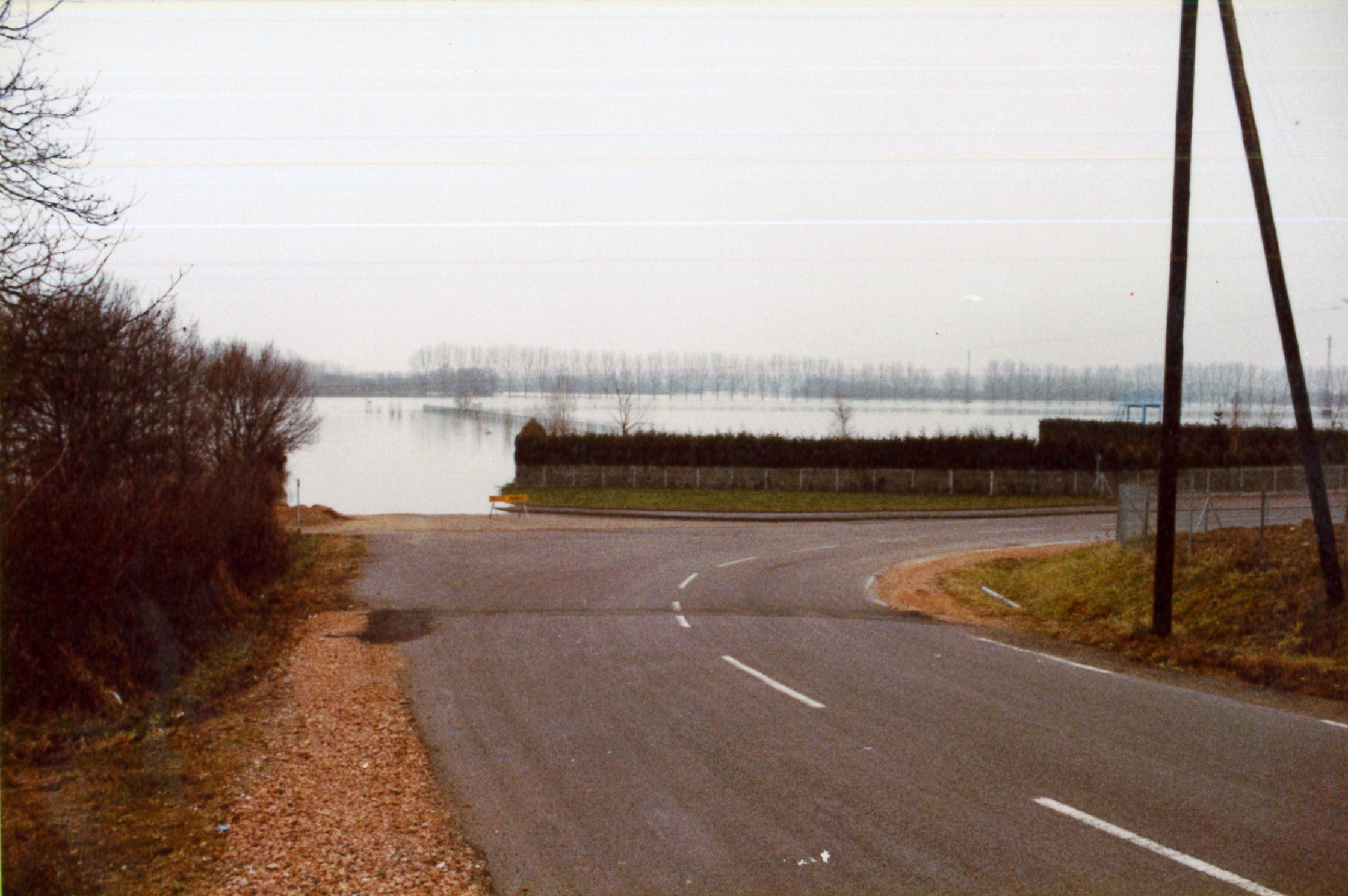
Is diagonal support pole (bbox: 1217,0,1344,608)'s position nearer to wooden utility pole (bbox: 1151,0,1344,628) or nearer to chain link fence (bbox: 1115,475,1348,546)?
wooden utility pole (bbox: 1151,0,1344,628)

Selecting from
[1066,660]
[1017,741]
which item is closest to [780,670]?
[1017,741]

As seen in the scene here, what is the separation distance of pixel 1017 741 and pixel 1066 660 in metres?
4.61

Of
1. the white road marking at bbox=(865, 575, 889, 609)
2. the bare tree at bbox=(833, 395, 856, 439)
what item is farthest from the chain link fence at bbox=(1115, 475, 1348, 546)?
the bare tree at bbox=(833, 395, 856, 439)

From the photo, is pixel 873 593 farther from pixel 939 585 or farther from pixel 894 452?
pixel 894 452

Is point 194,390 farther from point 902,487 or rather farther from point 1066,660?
point 902,487

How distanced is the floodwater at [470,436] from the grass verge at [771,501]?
17.3 feet

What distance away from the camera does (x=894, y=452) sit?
4800 centimetres

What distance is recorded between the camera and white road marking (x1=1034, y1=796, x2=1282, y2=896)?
15.9ft

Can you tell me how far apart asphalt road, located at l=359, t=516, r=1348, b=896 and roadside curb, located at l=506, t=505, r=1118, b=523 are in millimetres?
22028

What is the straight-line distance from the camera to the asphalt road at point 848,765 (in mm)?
5129

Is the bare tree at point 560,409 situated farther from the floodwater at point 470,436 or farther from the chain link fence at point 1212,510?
the chain link fence at point 1212,510

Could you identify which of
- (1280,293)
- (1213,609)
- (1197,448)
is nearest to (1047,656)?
(1213,609)

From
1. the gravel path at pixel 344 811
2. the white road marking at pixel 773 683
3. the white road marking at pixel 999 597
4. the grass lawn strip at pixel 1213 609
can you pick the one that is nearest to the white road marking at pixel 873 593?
the grass lawn strip at pixel 1213 609

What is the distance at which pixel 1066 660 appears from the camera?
11523mm
